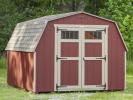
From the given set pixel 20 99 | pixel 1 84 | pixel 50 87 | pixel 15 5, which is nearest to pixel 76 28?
pixel 50 87

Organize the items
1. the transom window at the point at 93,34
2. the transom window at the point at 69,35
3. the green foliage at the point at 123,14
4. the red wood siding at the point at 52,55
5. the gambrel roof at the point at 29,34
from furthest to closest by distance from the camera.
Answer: the green foliage at the point at 123,14
the transom window at the point at 93,34
the transom window at the point at 69,35
the gambrel roof at the point at 29,34
the red wood siding at the point at 52,55

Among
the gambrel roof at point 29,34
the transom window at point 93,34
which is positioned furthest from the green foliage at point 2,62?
the transom window at point 93,34

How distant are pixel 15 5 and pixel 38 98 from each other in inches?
794

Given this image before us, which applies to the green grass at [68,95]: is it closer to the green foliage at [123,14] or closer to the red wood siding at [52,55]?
the red wood siding at [52,55]

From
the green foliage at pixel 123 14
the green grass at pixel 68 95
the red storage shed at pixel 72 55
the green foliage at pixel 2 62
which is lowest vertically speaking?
the green grass at pixel 68 95

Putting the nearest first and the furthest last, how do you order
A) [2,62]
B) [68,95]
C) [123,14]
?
[68,95] → [2,62] → [123,14]

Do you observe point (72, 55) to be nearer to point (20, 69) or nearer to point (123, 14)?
point (20, 69)

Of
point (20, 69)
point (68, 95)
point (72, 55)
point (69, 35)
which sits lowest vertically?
point (68, 95)

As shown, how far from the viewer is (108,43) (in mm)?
16938

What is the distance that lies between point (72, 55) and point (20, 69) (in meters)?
2.17

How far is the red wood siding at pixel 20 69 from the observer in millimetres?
16562

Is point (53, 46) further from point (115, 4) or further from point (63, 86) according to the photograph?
point (115, 4)

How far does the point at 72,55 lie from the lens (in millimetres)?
16484

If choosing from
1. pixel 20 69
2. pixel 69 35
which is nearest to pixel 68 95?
pixel 69 35
